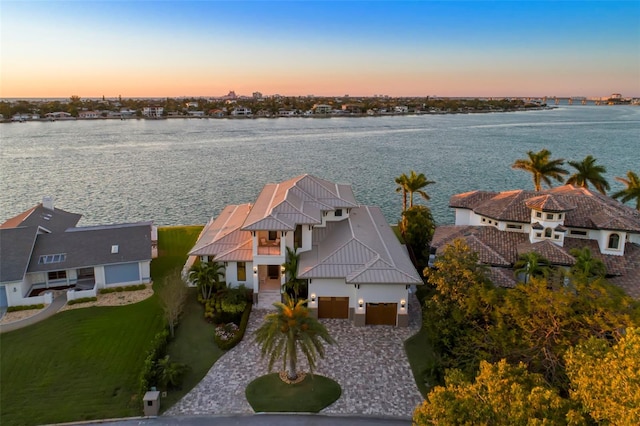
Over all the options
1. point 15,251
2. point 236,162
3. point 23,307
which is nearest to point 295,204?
point 23,307

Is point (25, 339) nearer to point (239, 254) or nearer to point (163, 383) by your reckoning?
point (163, 383)

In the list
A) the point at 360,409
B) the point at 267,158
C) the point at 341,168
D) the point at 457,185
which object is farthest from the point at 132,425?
the point at 267,158

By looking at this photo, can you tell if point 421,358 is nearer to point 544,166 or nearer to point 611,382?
point 611,382

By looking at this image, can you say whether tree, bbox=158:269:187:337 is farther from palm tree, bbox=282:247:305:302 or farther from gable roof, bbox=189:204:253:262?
palm tree, bbox=282:247:305:302

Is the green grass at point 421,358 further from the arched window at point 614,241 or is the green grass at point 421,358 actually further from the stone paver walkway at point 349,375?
the arched window at point 614,241

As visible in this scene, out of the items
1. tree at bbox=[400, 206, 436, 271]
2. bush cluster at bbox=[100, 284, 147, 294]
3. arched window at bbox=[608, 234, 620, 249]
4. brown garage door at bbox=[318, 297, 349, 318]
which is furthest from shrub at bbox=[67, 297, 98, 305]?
arched window at bbox=[608, 234, 620, 249]
